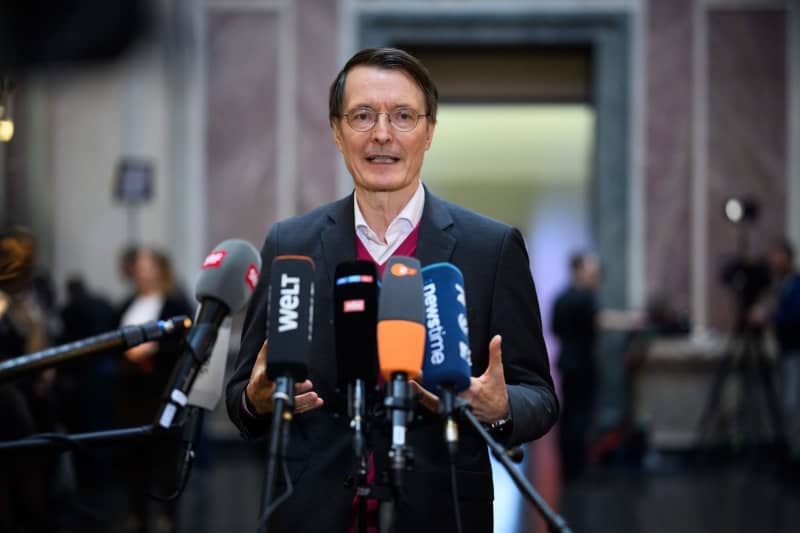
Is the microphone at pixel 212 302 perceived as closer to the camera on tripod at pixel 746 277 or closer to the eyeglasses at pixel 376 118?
the eyeglasses at pixel 376 118

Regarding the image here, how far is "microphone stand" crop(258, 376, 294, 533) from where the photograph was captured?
1645 millimetres

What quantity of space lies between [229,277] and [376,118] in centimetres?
45

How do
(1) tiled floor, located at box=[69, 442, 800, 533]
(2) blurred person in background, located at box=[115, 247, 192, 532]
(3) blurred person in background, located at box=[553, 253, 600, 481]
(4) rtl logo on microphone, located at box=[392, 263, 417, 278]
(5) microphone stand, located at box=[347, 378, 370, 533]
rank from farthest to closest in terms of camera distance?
(3) blurred person in background, located at box=[553, 253, 600, 481] → (1) tiled floor, located at box=[69, 442, 800, 533] → (2) blurred person in background, located at box=[115, 247, 192, 532] → (4) rtl logo on microphone, located at box=[392, 263, 417, 278] → (5) microphone stand, located at box=[347, 378, 370, 533]

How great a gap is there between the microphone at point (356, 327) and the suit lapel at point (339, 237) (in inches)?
18.5

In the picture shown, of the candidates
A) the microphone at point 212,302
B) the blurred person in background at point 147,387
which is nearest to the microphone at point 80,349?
the microphone at point 212,302

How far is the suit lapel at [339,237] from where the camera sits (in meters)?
2.34

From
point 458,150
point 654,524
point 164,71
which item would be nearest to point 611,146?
point 458,150

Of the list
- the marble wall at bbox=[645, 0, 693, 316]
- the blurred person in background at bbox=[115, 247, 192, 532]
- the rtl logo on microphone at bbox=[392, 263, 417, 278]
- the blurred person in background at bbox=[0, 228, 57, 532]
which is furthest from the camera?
the marble wall at bbox=[645, 0, 693, 316]

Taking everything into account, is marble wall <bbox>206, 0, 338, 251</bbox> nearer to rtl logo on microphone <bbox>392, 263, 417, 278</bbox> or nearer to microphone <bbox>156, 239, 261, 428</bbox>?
microphone <bbox>156, 239, 261, 428</bbox>

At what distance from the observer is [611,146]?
11938 millimetres

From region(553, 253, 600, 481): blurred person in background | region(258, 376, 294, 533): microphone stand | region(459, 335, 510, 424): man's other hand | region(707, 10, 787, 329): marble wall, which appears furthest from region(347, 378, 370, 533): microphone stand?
region(707, 10, 787, 329): marble wall

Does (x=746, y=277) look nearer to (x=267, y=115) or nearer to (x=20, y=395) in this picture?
(x=267, y=115)

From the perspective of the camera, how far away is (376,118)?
89.9 inches

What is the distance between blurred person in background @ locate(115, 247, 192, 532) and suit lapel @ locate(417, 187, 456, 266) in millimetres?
3817
